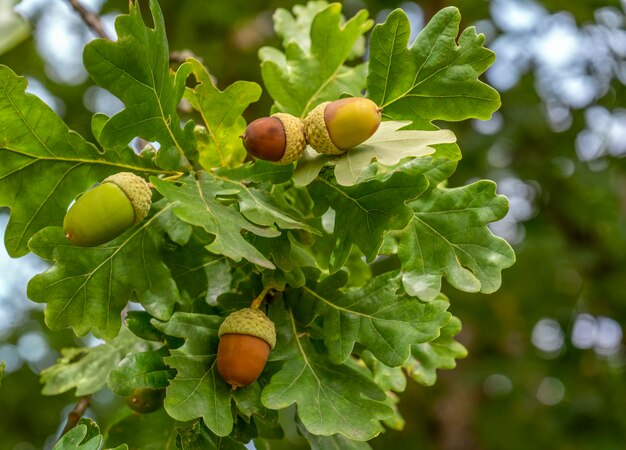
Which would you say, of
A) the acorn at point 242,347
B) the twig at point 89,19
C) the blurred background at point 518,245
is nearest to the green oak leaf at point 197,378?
the acorn at point 242,347

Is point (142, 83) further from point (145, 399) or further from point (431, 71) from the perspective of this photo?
point (145, 399)

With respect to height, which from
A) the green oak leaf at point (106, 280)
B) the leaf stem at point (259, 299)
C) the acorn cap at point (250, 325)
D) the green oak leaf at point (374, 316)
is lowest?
the green oak leaf at point (374, 316)

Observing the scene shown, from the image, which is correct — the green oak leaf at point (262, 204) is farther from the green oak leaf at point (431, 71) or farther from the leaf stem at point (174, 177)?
the green oak leaf at point (431, 71)

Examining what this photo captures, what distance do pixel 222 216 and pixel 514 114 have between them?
3.18m

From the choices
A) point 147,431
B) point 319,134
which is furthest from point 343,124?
point 147,431

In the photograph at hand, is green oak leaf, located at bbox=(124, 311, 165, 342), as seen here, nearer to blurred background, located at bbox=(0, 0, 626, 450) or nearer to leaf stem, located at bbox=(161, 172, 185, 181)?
leaf stem, located at bbox=(161, 172, 185, 181)

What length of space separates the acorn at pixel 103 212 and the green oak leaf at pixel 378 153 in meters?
0.24

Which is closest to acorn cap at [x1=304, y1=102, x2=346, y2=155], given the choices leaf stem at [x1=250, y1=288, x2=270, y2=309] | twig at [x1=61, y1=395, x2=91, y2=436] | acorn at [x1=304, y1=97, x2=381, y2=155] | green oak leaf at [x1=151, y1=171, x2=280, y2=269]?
acorn at [x1=304, y1=97, x2=381, y2=155]

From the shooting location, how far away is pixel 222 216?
1056mm

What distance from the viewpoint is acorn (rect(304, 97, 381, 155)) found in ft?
3.54

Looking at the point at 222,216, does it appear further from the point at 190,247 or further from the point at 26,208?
the point at 26,208

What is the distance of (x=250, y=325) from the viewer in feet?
3.64

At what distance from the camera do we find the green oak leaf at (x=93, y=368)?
1.54 m

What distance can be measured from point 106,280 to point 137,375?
185 mm
